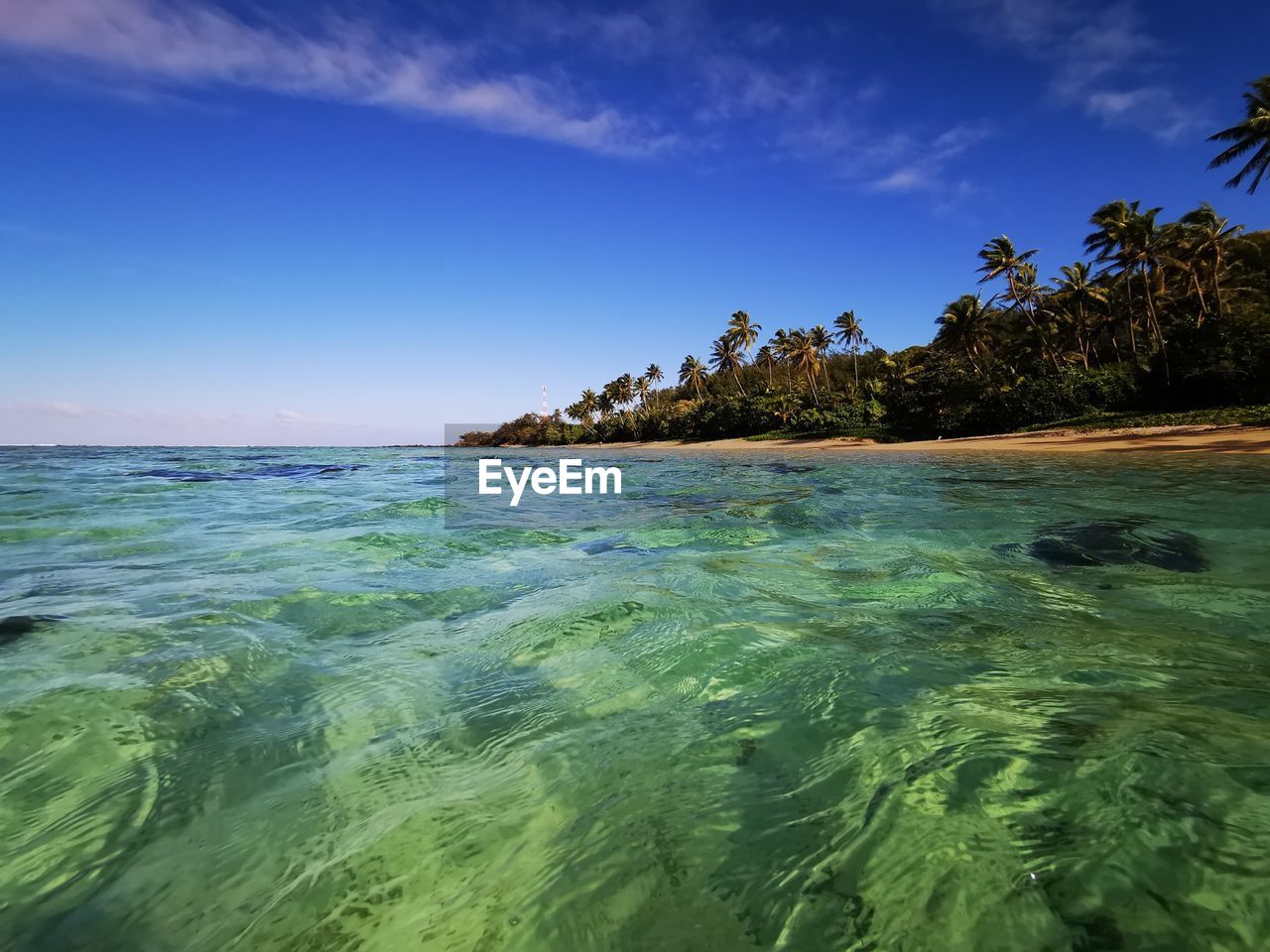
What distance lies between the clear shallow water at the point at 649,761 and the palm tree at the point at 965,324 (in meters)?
52.5

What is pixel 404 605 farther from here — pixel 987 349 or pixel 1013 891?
pixel 987 349

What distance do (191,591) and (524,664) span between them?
12.7ft

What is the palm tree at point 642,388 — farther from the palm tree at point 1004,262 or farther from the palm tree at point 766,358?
the palm tree at point 1004,262

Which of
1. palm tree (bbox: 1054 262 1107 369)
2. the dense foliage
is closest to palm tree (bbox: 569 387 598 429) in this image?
the dense foliage

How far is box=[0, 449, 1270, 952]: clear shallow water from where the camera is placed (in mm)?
1588

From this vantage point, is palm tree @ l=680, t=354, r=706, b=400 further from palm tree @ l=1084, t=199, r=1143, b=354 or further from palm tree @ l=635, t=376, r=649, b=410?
palm tree @ l=1084, t=199, r=1143, b=354

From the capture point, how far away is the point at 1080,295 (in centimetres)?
4584

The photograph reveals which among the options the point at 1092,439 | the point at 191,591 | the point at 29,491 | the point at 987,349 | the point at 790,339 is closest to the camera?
the point at 191,591

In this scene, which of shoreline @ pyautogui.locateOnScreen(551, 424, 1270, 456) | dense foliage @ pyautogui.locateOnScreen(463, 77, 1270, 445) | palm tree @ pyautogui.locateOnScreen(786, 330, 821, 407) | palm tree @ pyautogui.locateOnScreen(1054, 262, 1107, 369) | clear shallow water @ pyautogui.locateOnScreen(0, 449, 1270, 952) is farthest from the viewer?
palm tree @ pyautogui.locateOnScreen(786, 330, 821, 407)

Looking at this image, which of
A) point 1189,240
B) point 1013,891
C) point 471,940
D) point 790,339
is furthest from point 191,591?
point 790,339

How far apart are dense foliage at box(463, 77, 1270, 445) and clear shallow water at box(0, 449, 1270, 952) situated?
39.2 m

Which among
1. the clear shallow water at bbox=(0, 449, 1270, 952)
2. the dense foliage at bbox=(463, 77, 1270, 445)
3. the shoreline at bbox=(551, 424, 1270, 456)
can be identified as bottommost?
the clear shallow water at bbox=(0, 449, 1270, 952)

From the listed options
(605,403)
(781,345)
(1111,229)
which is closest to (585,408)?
(605,403)

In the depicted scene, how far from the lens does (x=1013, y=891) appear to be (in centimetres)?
154
